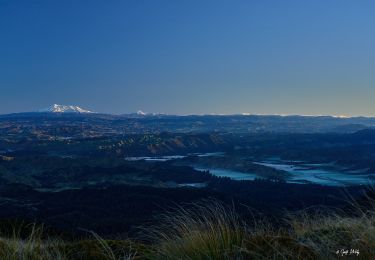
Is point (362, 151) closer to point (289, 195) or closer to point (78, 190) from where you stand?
point (289, 195)

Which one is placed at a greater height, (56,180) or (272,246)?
(272,246)

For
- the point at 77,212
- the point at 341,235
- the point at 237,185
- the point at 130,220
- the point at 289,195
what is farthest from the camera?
the point at 237,185

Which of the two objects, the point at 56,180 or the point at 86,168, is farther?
the point at 86,168

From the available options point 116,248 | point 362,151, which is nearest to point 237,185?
point 362,151

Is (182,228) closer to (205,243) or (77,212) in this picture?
(205,243)

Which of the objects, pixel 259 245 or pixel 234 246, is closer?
pixel 234 246

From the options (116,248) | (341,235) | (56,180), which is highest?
(341,235)

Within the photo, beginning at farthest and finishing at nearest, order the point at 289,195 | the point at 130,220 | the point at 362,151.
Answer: the point at 362,151, the point at 289,195, the point at 130,220

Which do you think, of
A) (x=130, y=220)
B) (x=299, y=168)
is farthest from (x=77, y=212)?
(x=299, y=168)

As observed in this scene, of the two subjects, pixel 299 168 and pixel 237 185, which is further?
pixel 299 168
